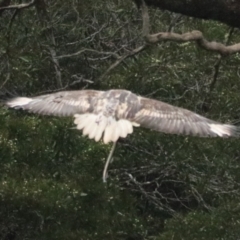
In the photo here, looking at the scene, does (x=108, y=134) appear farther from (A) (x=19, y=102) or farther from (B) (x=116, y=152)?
(B) (x=116, y=152)

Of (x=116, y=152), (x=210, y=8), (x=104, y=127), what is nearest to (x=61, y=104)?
(x=104, y=127)

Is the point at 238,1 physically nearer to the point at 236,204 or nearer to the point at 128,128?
the point at 128,128

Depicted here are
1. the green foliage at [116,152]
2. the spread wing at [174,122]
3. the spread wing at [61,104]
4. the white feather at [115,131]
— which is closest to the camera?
the white feather at [115,131]

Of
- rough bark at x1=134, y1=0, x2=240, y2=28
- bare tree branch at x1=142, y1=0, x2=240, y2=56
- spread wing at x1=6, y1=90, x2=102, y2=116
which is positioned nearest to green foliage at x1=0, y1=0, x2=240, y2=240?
spread wing at x1=6, y1=90, x2=102, y2=116

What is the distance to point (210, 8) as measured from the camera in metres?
2.90

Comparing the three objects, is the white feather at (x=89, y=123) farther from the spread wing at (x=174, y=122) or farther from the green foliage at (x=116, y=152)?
the green foliage at (x=116, y=152)

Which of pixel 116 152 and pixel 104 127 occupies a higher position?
pixel 104 127

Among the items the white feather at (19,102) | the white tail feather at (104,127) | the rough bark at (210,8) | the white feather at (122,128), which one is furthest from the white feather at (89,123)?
the rough bark at (210,8)

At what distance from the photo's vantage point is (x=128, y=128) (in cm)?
265

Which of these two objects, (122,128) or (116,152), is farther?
(116,152)

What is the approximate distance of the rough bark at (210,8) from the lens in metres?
2.87

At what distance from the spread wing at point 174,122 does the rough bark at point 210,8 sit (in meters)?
0.39

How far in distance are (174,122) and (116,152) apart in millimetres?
1200

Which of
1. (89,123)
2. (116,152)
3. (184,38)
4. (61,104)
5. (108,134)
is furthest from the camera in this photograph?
(116,152)
